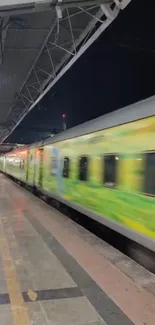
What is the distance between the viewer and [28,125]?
49.6 metres

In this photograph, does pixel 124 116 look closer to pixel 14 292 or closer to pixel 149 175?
pixel 149 175

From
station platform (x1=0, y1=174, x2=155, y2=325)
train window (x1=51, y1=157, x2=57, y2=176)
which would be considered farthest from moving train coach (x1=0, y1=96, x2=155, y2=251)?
train window (x1=51, y1=157, x2=57, y2=176)

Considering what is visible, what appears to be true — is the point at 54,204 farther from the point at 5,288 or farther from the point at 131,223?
the point at 5,288

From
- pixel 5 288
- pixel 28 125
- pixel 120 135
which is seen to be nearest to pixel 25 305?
pixel 5 288

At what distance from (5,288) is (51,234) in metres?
3.22

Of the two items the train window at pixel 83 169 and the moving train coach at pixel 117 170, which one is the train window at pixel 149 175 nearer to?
the moving train coach at pixel 117 170

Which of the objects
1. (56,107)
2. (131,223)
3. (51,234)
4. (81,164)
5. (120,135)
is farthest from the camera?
(56,107)

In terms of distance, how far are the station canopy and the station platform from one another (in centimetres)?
480

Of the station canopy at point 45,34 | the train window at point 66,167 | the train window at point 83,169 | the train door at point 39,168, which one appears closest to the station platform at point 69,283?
the train window at point 83,169

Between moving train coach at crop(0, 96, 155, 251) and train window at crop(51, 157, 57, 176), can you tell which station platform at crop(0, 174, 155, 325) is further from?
train window at crop(51, 157, 57, 176)

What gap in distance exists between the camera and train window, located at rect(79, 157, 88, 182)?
359 inches

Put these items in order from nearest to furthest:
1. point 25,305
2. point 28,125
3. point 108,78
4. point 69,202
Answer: point 25,305 → point 69,202 → point 108,78 → point 28,125

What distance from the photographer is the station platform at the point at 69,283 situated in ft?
12.7

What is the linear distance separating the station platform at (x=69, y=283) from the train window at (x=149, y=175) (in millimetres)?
1110
